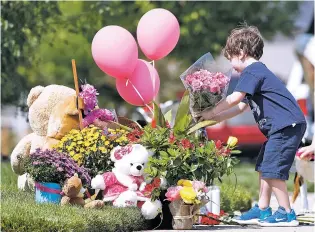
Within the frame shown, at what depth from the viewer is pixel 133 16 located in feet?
60.8

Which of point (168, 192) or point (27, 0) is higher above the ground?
point (27, 0)

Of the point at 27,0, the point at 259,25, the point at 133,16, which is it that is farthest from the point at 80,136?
the point at 259,25

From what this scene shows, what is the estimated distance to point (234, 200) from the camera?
8703 millimetres

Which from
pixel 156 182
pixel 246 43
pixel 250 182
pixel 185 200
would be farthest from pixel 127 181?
pixel 250 182

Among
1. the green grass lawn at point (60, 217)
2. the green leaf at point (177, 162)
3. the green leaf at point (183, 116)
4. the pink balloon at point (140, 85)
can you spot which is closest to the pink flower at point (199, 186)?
the green leaf at point (177, 162)

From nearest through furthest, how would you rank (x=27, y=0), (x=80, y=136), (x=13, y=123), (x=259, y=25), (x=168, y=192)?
(x=168, y=192), (x=80, y=136), (x=27, y=0), (x=259, y=25), (x=13, y=123)

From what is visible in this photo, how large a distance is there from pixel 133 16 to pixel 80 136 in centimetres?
1193

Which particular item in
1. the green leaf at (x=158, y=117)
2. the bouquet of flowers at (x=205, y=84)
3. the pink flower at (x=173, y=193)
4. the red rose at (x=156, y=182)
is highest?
the bouquet of flowers at (x=205, y=84)

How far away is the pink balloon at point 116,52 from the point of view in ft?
22.4

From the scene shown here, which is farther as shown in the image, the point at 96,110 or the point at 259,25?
the point at 259,25

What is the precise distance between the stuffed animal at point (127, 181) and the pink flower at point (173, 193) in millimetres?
126

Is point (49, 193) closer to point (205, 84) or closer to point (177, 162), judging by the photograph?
point (177, 162)

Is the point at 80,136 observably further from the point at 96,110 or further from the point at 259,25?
the point at 259,25

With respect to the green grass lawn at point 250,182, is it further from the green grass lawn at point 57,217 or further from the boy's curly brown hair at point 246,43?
the green grass lawn at point 57,217
